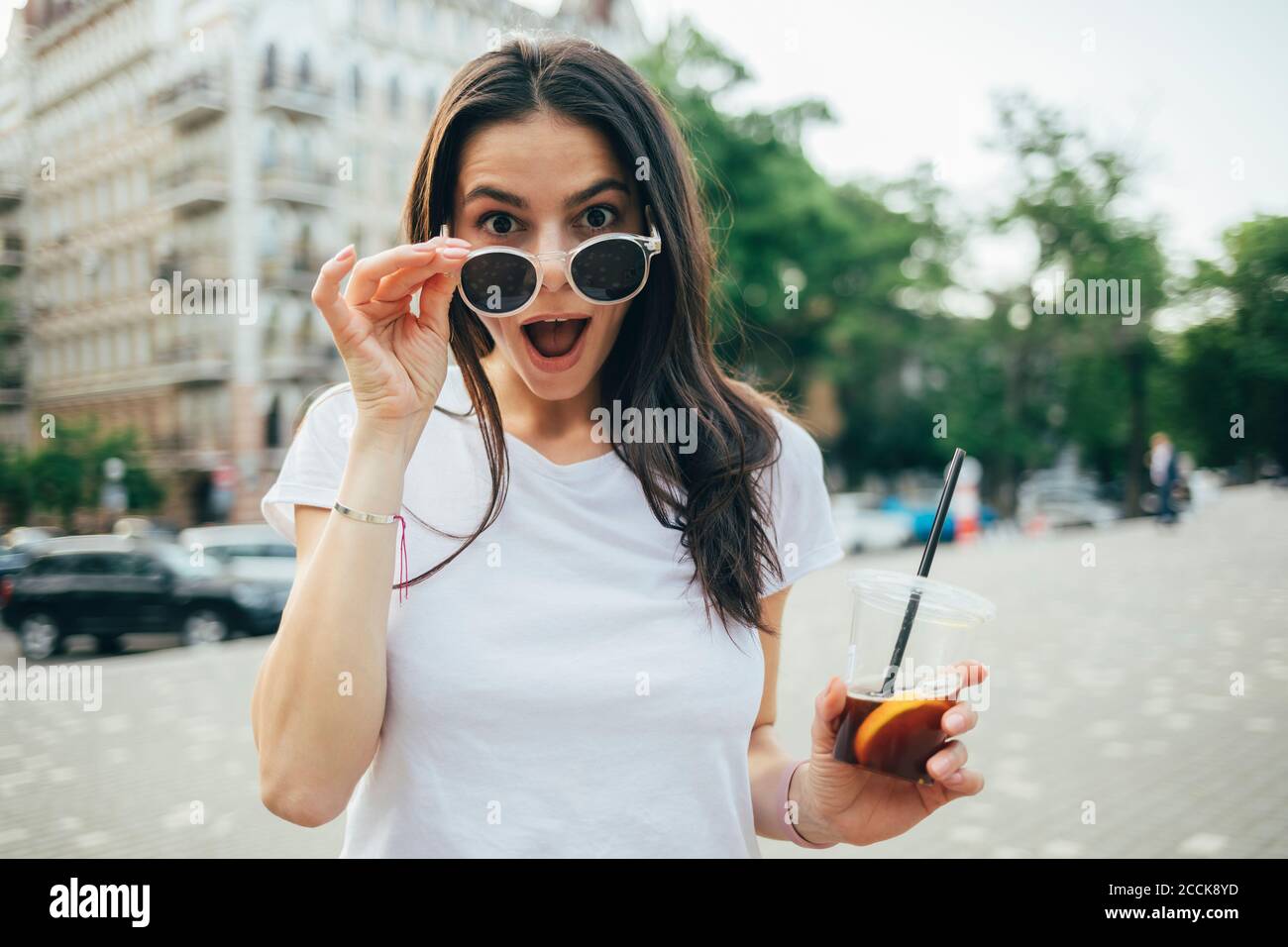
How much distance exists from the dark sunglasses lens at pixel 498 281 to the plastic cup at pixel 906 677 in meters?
0.65

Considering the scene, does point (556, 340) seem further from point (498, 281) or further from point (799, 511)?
point (799, 511)

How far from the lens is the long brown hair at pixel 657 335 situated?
1.58 m

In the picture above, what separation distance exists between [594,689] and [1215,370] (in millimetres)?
5186

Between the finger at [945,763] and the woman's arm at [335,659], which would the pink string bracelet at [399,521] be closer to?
the woman's arm at [335,659]

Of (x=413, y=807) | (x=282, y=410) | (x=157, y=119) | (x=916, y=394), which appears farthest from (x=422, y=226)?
(x=916, y=394)

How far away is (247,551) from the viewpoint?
41.1ft

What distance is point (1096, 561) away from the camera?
14.4 meters

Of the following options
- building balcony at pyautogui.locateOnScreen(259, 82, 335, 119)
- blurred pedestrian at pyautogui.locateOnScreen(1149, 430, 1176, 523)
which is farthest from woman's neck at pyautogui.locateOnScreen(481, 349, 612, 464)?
building balcony at pyautogui.locateOnScreen(259, 82, 335, 119)

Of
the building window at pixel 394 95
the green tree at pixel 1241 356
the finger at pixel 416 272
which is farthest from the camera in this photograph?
the building window at pixel 394 95

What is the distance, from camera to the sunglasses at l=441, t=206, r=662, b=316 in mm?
1505

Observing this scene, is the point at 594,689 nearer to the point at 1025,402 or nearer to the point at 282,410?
the point at 282,410

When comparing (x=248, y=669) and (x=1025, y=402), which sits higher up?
(x=1025, y=402)

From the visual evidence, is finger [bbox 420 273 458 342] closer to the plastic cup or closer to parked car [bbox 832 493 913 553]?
the plastic cup

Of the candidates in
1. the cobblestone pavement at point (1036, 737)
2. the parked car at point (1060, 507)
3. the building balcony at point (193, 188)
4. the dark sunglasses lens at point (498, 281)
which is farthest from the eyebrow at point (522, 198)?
the parked car at point (1060, 507)
